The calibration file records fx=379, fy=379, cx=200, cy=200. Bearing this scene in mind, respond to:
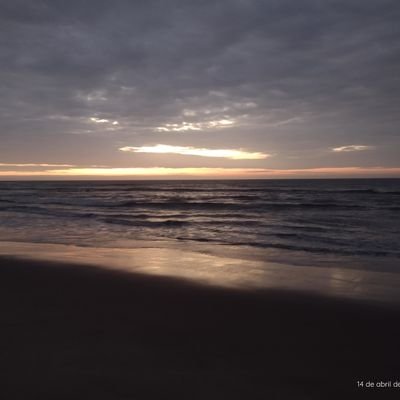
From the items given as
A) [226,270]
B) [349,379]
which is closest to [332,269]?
[226,270]

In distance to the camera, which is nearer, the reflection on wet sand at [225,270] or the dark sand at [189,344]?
the dark sand at [189,344]

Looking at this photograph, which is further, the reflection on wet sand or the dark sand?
the reflection on wet sand

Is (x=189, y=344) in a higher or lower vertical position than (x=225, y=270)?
higher

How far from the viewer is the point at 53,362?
12.8 feet

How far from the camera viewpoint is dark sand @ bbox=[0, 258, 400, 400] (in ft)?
11.7

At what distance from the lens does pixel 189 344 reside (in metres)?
4.48

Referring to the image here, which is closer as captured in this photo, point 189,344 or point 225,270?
point 189,344

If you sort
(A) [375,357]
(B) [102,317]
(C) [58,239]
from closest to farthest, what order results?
(A) [375,357]
(B) [102,317]
(C) [58,239]

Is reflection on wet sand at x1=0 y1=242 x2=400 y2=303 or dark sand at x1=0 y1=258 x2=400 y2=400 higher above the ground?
dark sand at x1=0 y1=258 x2=400 y2=400

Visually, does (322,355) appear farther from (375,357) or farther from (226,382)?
(226,382)

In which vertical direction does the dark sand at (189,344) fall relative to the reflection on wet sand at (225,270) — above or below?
above

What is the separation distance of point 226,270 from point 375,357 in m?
4.77

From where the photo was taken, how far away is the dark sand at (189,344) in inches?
141

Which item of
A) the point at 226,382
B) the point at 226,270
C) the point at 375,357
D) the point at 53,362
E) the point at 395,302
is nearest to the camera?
the point at 226,382
